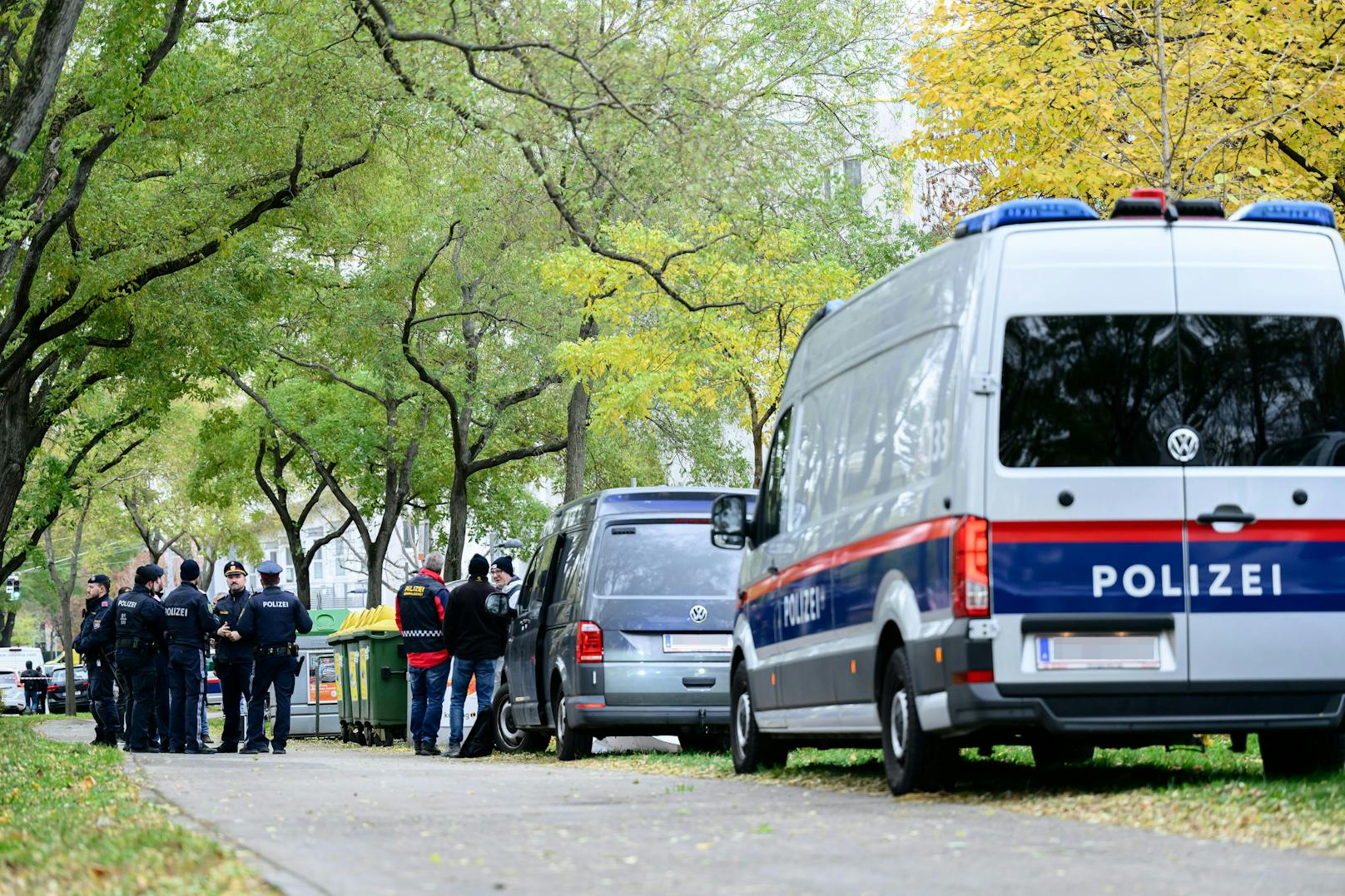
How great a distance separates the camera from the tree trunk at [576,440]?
98.3 ft

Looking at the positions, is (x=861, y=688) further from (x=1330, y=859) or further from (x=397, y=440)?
(x=397, y=440)

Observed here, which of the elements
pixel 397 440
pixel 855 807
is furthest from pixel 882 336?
pixel 397 440

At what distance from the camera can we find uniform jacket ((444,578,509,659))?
61.1ft

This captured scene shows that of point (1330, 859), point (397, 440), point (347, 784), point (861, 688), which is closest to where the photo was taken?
point (1330, 859)

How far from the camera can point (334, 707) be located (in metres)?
27.5

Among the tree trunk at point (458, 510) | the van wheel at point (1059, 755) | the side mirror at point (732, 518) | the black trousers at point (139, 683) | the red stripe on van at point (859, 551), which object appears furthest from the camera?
the tree trunk at point (458, 510)

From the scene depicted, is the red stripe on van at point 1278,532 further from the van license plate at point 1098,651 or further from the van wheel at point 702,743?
the van wheel at point 702,743

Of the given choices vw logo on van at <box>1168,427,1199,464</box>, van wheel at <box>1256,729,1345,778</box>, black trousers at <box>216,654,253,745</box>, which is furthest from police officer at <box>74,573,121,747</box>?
vw logo on van at <box>1168,427,1199,464</box>

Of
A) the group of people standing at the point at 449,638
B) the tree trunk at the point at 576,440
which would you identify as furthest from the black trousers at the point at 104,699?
the tree trunk at the point at 576,440

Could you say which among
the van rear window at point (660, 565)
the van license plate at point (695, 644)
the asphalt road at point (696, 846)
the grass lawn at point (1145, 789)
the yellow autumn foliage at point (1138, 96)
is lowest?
the asphalt road at point (696, 846)

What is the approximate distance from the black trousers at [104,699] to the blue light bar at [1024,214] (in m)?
14.4

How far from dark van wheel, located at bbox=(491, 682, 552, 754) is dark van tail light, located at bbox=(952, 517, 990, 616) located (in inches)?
382

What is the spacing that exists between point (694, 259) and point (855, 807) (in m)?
16.1

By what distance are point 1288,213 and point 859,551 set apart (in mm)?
2604
